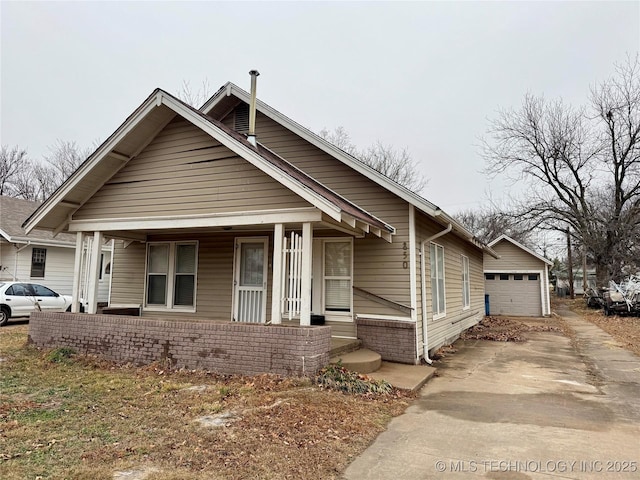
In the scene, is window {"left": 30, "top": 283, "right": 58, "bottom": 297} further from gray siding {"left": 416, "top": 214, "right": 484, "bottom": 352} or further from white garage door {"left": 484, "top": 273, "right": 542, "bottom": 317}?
white garage door {"left": 484, "top": 273, "right": 542, "bottom": 317}

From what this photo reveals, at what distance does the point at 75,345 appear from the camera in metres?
8.14

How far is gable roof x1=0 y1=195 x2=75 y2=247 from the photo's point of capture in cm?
1583

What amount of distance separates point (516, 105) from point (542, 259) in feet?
38.4

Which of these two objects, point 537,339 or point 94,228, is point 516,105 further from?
point 94,228

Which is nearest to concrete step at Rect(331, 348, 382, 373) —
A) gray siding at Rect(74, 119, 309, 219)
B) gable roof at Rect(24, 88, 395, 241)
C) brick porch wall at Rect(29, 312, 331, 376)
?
brick porch wall at Rect(29, 312, 331, 376)

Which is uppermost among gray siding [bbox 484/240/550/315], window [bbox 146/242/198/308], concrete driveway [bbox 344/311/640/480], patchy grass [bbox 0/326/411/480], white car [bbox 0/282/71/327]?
gray siding [bbox 484/240/550/315]

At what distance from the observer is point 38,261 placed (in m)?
17.1

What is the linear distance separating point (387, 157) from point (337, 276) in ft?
81.3

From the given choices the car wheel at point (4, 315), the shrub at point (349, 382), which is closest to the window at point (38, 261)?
the car wheel at point (4, 315)

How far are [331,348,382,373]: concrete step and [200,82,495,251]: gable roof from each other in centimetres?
292

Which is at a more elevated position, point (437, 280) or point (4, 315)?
point (437, 280)

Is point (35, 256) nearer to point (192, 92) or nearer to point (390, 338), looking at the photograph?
point (192, 92)

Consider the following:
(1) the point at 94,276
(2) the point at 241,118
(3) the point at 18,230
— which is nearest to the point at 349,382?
(1) the point at 94,276

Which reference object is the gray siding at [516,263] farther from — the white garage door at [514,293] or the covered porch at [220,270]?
the covered porch at [220,270]
